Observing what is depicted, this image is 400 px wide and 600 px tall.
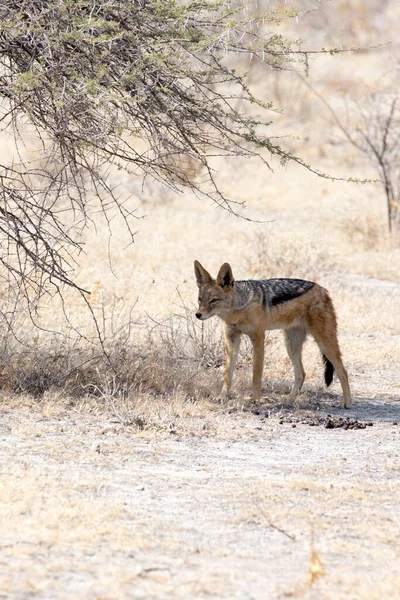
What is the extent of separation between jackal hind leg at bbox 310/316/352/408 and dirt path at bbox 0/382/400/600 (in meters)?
0.94

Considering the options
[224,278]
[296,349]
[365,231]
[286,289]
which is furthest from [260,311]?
[365,231]

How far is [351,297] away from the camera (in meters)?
14.2

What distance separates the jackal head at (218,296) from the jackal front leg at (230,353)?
0.28 m

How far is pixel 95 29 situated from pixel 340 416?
3927mm

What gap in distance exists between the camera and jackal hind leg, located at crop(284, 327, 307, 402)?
9.33 meters

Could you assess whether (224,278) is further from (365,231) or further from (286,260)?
(365,231)

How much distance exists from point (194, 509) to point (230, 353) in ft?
11.2

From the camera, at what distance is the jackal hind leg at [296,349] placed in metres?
9.33

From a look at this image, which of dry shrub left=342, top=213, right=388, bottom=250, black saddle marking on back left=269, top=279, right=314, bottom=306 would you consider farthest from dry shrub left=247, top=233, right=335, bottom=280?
black saddle marking on back left=269, top=279, right=314, bottom=306

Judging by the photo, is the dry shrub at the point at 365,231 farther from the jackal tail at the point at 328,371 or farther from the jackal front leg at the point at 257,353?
the jackal front leg at the point at 257,353

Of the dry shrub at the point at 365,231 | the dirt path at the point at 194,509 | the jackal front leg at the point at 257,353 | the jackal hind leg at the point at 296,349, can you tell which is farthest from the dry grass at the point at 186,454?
the dry shrub at the point at 365,231

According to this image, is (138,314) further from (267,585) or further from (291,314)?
(267,585)

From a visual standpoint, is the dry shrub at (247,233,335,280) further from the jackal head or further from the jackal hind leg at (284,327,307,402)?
the jackal head

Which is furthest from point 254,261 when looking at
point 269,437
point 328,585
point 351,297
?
point 328,585
